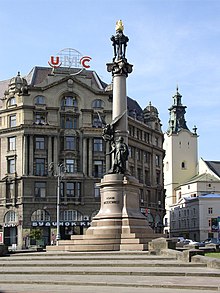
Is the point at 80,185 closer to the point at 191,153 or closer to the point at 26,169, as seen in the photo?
the point at 26,169

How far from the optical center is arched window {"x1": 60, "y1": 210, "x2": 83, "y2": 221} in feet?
260

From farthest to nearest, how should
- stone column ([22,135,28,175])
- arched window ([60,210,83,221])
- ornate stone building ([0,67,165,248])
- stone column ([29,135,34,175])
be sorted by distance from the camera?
arched window ([60,210,83,221]) → stone column ([29,135,34,175]) → stone column ([22,135,28,175]) → ornate stone building ([0,67,165,248])

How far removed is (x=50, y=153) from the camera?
8006 cm

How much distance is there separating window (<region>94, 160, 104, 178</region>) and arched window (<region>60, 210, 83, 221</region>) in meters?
5.85

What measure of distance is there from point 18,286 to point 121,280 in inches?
138

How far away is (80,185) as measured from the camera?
264ft

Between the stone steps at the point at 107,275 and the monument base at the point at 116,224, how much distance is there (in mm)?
5645

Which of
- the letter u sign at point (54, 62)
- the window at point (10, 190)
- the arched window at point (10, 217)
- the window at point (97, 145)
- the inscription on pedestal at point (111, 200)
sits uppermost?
the letter u sign at point (54, 62)

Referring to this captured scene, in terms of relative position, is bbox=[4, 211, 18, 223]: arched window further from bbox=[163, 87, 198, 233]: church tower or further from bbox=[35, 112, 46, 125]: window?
bbox=[163, 87, 198, 233]: church tower

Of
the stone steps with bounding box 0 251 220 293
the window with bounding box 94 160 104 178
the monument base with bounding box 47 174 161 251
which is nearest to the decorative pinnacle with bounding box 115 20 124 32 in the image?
the monument base with bounding box 47 174 161 251

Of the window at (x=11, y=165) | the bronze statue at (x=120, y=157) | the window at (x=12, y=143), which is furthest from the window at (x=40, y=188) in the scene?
the bronze statue at (x=120, y=157)

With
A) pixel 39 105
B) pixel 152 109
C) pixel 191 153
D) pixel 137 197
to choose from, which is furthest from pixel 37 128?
pixel 191 153

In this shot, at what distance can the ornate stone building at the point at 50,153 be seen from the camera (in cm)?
7844

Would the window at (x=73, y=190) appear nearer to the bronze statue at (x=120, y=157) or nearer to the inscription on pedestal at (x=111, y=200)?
the bronze statue at (x=120, y=157)
